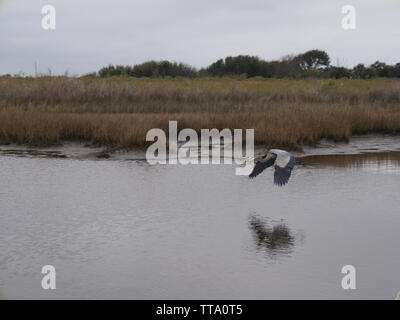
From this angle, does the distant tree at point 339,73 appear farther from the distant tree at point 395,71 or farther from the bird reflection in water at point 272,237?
the bird reflection in water at point 272,237

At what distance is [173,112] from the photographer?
20.3 meters

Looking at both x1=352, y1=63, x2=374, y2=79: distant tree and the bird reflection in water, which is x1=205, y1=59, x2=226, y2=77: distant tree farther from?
the bird reflection in water

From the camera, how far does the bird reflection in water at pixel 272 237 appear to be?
24.6 ft

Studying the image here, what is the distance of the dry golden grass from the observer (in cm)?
1563

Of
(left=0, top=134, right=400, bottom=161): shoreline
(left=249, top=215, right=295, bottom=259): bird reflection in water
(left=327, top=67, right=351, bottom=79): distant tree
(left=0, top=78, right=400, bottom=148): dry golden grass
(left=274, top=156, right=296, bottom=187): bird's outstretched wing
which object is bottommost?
(left=249, top=215, right=295, bottom=259): bird reflection in water

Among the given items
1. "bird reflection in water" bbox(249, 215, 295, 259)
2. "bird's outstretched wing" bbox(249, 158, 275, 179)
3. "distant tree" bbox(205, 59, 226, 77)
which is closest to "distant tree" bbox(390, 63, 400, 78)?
"distant tree" bbox(205, 59, 226, 77)

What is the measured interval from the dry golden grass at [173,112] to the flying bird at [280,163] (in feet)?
16.3

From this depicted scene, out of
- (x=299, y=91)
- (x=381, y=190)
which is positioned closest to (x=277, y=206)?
(x=381, y=190)

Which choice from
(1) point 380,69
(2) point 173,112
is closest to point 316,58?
(1) point 380,69

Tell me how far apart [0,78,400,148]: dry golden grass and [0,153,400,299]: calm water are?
3.09 meters

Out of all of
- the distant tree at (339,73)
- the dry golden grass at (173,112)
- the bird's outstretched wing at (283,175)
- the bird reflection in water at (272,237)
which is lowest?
the bird reflection in water at (272,237)

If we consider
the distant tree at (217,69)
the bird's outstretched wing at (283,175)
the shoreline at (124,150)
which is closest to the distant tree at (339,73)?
the distant tree at (217,69)
